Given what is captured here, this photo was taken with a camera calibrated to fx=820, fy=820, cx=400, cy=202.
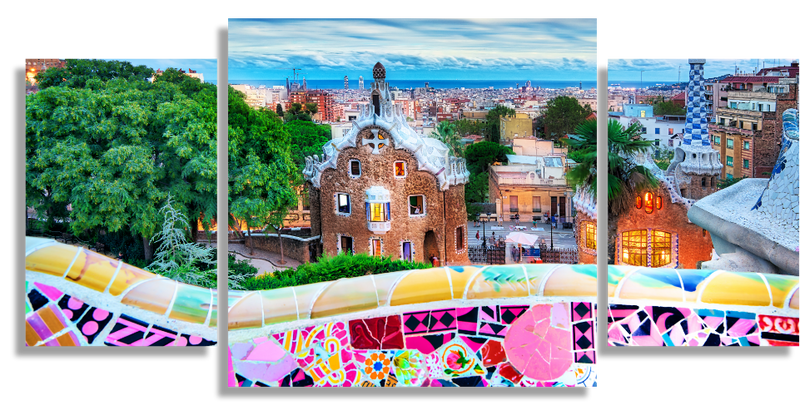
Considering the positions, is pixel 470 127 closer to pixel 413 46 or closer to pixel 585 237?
pixel 413 46

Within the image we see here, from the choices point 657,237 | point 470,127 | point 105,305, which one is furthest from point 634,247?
point 105,305

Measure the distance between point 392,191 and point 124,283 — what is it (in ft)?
14.9

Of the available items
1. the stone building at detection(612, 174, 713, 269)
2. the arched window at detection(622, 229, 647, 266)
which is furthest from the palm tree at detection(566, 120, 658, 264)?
the arched window at detection(622, 229, 647, 266)

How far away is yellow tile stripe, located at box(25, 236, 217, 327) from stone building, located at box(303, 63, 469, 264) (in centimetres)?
227

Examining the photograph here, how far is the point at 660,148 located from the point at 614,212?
66.2 inches

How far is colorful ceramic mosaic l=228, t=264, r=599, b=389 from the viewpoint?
11.2 m

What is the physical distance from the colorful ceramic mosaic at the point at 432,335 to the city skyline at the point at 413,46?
3.17 meters

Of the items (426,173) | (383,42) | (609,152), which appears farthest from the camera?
(609,152)

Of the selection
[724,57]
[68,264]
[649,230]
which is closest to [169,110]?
[68,264]

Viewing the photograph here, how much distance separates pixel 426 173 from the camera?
13.1 metres

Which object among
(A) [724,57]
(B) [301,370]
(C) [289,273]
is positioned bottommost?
(B) [301,370]

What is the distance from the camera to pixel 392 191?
12852 mm

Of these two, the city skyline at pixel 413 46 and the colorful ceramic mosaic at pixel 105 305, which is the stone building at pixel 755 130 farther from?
the colorful ceramic mosaic at pixel 105 305

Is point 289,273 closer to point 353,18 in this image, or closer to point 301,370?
point 301,370
